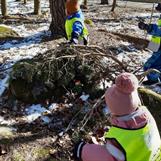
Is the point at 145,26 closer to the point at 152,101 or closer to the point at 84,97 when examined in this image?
the point at 152,101

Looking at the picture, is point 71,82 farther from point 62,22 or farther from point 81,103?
point 62,22

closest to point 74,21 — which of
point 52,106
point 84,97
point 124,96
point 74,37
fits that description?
point 74,37

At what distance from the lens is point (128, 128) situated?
2959mm

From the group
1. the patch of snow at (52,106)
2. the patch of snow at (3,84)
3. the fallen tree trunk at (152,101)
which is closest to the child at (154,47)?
the fallen tree trunk at (152,101)

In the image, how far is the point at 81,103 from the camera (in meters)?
6.34

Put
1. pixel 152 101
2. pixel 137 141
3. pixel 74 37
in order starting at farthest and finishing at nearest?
pixel 74 37, pixel 152 101, pixel 137 141

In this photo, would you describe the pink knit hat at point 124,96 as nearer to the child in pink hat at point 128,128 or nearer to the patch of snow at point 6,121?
the child in pink hat at point 128,128

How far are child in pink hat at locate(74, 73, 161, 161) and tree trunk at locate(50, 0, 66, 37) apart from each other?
255 inches

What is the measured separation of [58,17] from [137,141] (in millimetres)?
6832

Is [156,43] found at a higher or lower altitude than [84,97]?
higher

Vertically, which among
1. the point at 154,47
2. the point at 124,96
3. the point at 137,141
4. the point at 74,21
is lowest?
the point at 154,47

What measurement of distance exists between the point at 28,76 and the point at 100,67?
1.11 meters

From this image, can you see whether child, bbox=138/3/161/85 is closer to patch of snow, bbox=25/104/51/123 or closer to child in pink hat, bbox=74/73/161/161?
patch of snow, bbox=25/104/51/123

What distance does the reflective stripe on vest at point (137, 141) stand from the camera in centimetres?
294
